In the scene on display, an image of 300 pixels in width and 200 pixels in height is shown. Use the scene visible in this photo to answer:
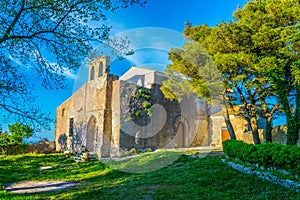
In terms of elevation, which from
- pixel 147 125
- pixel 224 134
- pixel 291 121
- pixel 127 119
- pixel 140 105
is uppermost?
pixel 140 105

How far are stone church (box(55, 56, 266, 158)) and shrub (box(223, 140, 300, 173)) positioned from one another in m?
5.95

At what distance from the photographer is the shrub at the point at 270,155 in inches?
259

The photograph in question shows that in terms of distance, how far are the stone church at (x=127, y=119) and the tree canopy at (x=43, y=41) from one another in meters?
10.3

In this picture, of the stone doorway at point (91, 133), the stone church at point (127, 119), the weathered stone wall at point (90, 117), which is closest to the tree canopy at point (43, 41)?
the stone church at point (127, 119)

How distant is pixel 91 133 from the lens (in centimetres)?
1862

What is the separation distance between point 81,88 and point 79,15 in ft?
50.2

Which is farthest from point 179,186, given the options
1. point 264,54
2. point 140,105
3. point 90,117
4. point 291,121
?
point 90,117

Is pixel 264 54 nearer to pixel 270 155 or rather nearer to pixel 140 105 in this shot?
pixel 270 155

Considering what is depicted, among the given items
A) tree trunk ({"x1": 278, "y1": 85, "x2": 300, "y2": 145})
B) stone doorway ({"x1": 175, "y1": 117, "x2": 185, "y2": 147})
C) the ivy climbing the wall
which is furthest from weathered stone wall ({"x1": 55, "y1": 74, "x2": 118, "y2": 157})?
tree trunk ({"x1": 278, "y1": 85, "x2": 300, "y2": 145})

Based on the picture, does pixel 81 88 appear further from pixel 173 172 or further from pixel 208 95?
pixel 173 172

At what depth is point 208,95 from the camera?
12875 millimetres

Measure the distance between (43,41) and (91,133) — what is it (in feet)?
44.8

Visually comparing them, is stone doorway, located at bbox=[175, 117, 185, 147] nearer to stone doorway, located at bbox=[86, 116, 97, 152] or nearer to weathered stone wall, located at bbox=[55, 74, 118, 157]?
weathered stone wall, located at bbox=[55, 74, 118, 157]

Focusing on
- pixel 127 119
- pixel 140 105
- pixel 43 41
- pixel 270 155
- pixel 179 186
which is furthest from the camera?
pixel 140 105
